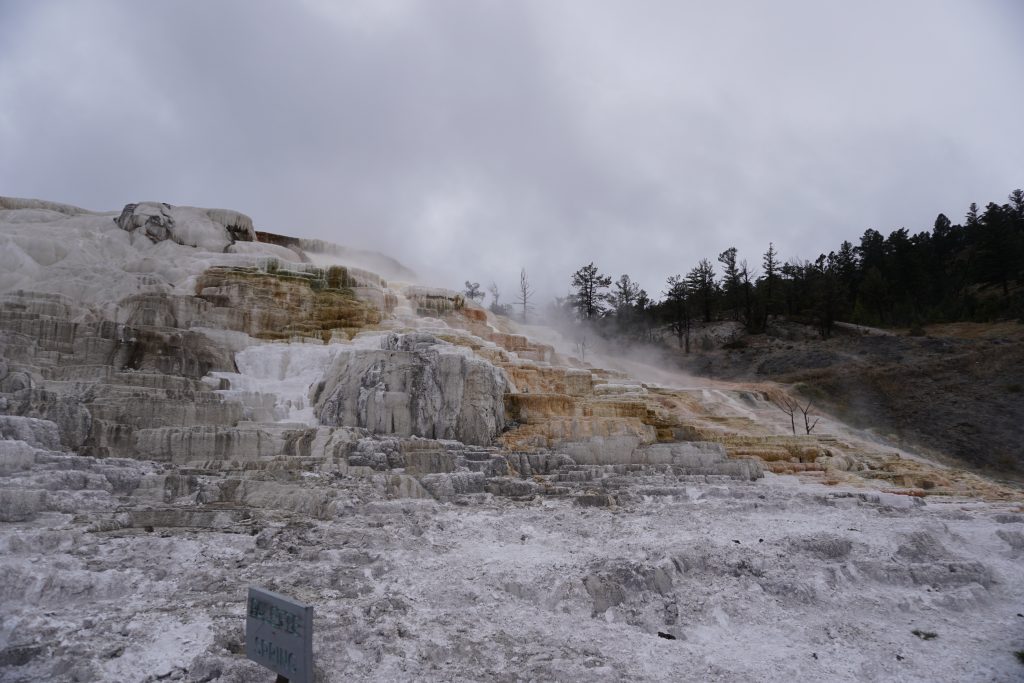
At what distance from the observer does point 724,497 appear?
11.2 m

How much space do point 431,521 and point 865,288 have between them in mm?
39313

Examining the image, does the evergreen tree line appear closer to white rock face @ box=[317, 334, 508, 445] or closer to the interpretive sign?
white rock face @ box=[317, 334, 508, 445]

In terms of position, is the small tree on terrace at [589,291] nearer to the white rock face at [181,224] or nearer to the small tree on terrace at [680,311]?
the small tree on terrace at [680,311]

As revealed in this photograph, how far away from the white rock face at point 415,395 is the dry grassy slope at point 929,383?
16703 mm

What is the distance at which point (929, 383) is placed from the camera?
2681cm

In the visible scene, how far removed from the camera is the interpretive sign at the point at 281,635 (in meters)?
3.84

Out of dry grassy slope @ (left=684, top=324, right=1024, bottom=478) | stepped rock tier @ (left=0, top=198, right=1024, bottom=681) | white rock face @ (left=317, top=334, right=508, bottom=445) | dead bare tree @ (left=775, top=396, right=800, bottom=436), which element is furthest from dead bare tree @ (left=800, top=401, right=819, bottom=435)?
white rock face @ (left=317, top=334, right=508, bottom=445)

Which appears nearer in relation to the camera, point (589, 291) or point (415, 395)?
point (415, 395)

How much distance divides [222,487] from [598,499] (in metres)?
5.86

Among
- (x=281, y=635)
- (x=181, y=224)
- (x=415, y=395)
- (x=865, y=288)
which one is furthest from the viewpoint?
(x=865, y=288)

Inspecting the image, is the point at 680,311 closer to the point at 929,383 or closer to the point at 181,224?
the point at 929,383

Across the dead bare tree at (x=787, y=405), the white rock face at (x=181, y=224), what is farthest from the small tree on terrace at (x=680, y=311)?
the white rock face at (x=181, y=224)

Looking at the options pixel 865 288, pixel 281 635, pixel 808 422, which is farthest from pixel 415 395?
pixel 865 288

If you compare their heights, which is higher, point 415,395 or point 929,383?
point 929,383
